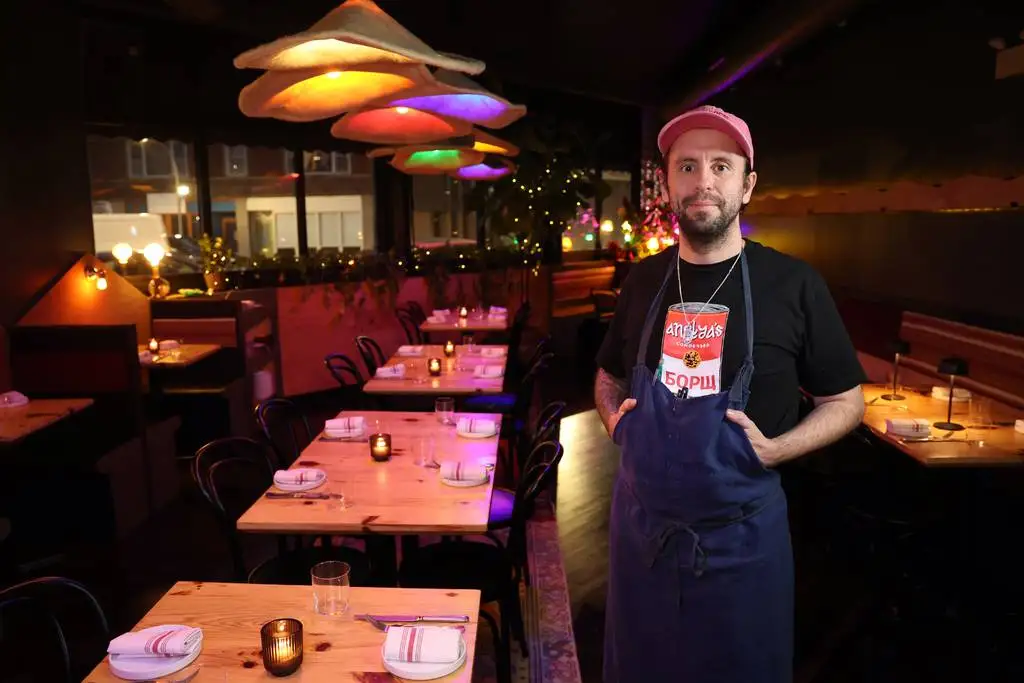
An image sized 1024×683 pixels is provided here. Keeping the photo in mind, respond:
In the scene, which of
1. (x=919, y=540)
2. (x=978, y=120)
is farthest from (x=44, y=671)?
(x=978, y=120)

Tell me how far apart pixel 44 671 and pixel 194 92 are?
580cm

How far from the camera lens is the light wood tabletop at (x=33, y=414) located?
3.65m

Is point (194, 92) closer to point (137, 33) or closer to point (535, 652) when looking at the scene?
point (137, 33)

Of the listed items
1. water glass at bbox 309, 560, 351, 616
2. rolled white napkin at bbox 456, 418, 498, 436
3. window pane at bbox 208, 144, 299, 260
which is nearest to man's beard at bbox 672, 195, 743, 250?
water glass at bbox 309, 560, 351, 616

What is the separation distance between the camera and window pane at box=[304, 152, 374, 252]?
33.2 ft

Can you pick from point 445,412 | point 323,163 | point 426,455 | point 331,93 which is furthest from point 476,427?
point 323,163

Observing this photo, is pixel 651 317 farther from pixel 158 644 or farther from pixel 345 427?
pixel 345 427

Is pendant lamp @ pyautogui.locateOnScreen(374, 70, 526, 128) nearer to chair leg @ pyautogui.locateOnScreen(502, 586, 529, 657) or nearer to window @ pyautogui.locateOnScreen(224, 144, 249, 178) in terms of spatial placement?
chair leg @ pyautogui.locateOnScreen(502, 586, 529, 657)

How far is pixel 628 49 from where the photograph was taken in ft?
28.5

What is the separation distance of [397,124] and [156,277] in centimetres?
365

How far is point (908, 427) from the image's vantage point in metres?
3.42

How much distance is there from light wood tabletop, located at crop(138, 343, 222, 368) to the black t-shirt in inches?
175

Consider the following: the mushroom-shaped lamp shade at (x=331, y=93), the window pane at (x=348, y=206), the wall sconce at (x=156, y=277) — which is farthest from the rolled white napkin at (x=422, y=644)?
the window pane at (x=348, y=206)

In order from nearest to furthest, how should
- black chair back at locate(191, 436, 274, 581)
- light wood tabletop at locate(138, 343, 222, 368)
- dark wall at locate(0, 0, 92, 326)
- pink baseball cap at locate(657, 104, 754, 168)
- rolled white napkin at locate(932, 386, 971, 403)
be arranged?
pink baseball cap at locate(657, 104, 754, 168)
black chair back at locate(191, 436, 274, 581)
rolled white napkin at locate(932, 386, 971, 403)
dark wall at locate(0, 0, 92, 326)
light wood tabletop at locate(138, 343, 222, 368)
